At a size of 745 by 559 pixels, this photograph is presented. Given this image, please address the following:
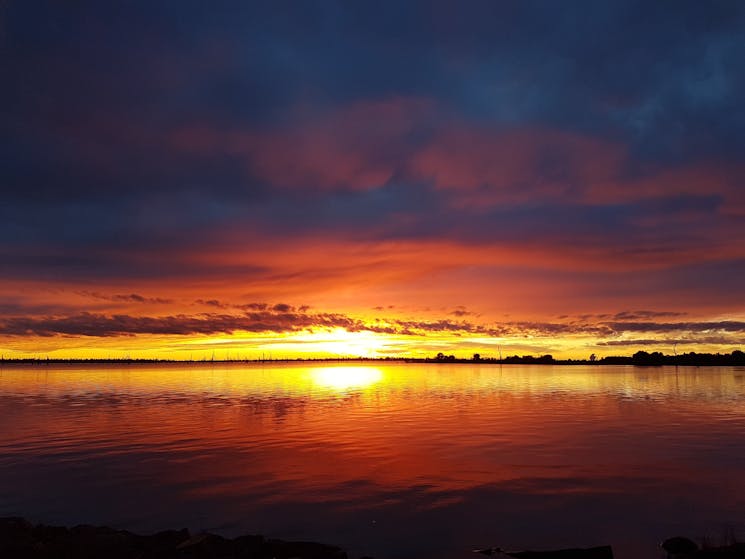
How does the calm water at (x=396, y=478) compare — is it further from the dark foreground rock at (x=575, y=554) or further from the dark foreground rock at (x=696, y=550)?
the dark foreground rock at (x=575, y=554)

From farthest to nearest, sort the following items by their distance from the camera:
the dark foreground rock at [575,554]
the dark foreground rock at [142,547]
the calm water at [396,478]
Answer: the calm water at [396,478] < the dark foreground rock at [575,554] < the dark foreground rock at [142,547]

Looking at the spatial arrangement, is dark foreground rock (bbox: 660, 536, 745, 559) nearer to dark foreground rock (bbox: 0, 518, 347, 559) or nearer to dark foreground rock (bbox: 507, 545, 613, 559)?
dark foreground rock (bbox: 507, 545, 613, 559)

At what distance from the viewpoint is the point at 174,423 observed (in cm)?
5025

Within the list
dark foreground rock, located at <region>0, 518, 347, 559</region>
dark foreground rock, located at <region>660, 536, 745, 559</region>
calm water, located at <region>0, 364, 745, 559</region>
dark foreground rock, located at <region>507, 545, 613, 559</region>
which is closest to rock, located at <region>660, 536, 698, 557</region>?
dark foreground rock, located at <region>660, 536, 745, 559</region>

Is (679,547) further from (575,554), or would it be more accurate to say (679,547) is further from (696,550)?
(575,554)

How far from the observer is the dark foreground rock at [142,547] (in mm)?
15555

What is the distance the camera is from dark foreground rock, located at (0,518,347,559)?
15.6m

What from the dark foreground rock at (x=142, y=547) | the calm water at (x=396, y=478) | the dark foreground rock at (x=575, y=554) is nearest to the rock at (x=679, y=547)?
the calm water at (x=396, y=478)

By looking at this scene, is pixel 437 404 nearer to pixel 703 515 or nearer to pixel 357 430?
pixel 357 430

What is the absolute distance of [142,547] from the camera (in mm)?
16859

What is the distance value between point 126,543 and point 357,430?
2959 centimetres

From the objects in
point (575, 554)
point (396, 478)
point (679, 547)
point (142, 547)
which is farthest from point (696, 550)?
point (142, 547)

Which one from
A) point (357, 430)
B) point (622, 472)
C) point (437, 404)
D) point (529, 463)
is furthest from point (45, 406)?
point (622, 472)

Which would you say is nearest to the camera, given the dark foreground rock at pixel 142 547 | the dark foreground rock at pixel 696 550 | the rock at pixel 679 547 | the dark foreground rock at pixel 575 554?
the dark foreground rock at pixel 696 550
